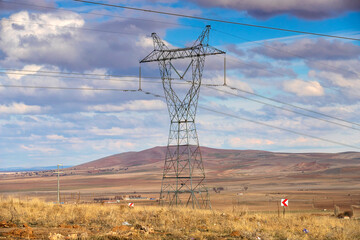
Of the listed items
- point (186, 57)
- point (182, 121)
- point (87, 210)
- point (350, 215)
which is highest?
point (186, 57)

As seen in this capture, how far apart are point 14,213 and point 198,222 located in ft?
34.3

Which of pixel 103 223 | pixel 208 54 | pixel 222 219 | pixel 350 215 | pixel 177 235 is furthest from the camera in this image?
pixel 350 215

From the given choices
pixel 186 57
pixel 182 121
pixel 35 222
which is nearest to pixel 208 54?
pixel 186 57

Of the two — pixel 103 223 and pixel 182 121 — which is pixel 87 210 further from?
pixel 182 121

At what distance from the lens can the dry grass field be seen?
68.3 ft

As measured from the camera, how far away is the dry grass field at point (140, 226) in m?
20.8

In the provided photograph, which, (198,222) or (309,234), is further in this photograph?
(198,222)

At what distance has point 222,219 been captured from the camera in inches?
1067

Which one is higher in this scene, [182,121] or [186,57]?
[186,57]

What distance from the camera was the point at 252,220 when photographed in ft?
90.9

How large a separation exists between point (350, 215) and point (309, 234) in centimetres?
3262

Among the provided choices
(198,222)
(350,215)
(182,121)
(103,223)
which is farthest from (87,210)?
(350,215)

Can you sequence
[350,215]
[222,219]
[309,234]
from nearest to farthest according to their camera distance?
1. [309,234]
2. [222,219]
3. [350,215]

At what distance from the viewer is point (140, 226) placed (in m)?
24.1
